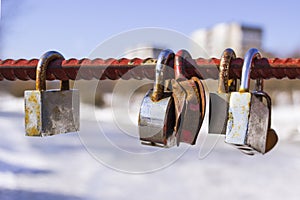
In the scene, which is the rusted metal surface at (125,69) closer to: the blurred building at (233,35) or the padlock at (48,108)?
the padlock at (48,108)

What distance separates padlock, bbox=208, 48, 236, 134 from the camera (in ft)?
1.62

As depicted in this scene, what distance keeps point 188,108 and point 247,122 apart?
0.07 metres

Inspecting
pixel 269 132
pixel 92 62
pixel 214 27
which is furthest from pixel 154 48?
pixel 214 27

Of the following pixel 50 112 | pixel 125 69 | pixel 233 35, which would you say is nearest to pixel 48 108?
pixel 50 112

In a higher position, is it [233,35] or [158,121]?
[233,35]

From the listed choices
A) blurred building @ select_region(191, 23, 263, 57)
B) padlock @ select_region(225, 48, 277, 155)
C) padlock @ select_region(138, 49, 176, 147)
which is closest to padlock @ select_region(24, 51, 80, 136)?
padlock @ select_region(138, 49, 176, 147)

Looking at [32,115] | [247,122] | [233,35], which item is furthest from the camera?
[233,35]

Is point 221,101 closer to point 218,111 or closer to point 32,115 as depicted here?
point 218,111

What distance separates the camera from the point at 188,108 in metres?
0.49

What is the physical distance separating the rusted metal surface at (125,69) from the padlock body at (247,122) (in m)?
0.06

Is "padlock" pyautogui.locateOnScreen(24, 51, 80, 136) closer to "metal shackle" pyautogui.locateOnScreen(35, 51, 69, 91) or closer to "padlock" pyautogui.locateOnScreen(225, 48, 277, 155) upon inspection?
"metal shackle" pyautogui.locateOnScreen(35, 51, 69, 91)

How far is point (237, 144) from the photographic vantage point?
1.51 feet

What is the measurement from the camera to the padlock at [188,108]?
492 millimetres

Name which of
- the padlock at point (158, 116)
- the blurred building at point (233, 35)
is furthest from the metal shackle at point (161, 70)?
the blurred building at point (233, 35)
